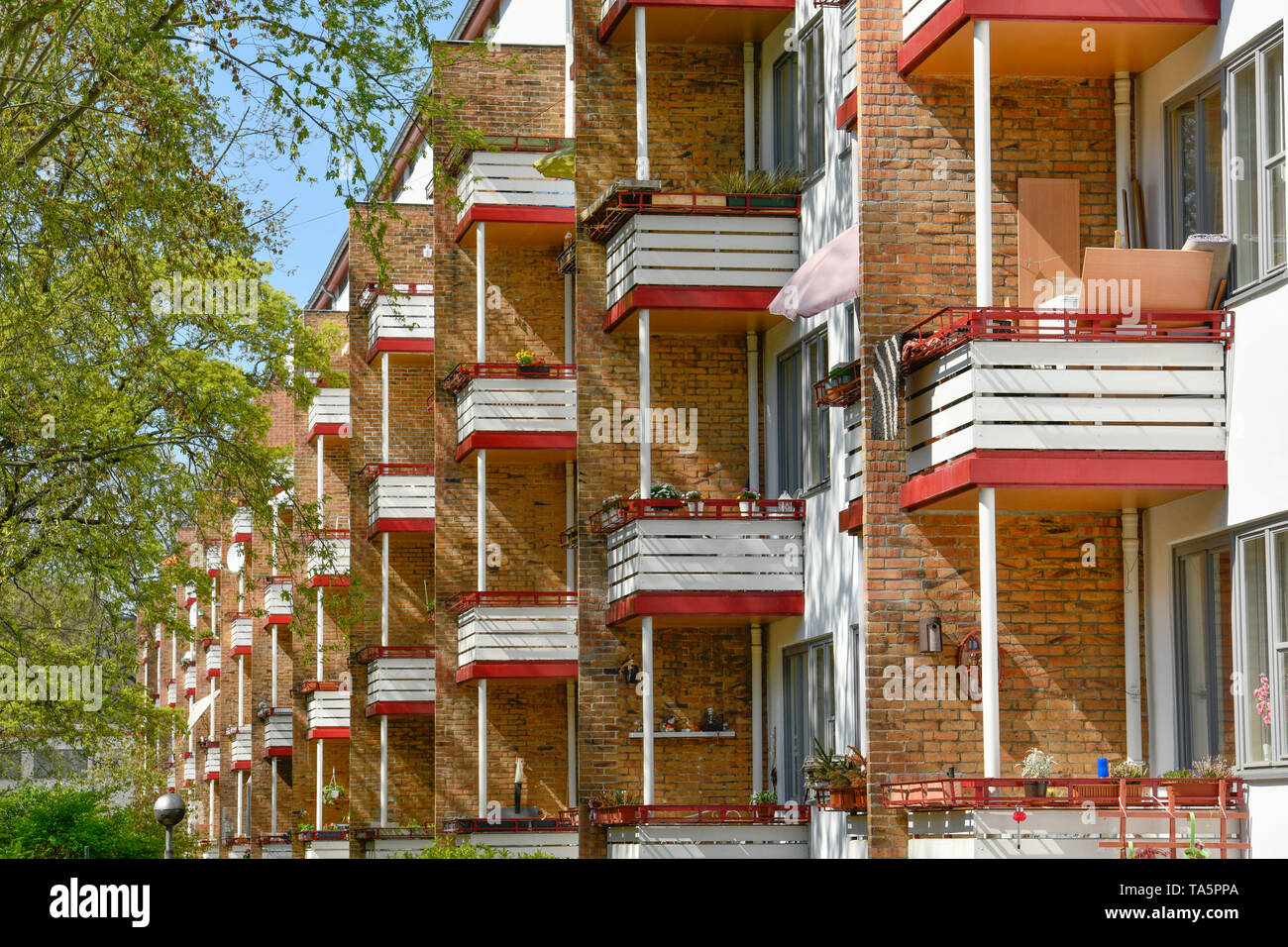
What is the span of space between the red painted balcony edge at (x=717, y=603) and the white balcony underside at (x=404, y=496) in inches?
594

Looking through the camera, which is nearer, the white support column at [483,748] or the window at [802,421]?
the window at [802,421]

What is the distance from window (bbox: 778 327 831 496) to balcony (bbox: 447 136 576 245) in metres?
7.39

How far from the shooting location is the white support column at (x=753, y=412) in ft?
78.1

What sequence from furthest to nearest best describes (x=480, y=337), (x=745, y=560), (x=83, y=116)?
(x=480, y=337) → (x=745, y=560) → (x=83, y=116)

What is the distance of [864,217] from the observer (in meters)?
16.3

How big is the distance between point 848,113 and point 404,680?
19.8 metres

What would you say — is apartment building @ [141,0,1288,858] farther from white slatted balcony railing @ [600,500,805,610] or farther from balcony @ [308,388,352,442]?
balcony @ [308,388,352,442]

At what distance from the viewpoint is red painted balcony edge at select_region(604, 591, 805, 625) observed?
21859mm

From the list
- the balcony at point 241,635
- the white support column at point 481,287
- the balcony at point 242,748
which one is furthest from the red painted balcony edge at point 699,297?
the balcony at point 242,748

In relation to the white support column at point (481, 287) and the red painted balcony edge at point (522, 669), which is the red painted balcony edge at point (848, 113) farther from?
the red painted balcony edge at point (522, 669)

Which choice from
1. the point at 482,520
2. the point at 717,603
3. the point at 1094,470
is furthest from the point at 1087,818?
the point at 482,520

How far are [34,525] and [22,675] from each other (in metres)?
7.73
